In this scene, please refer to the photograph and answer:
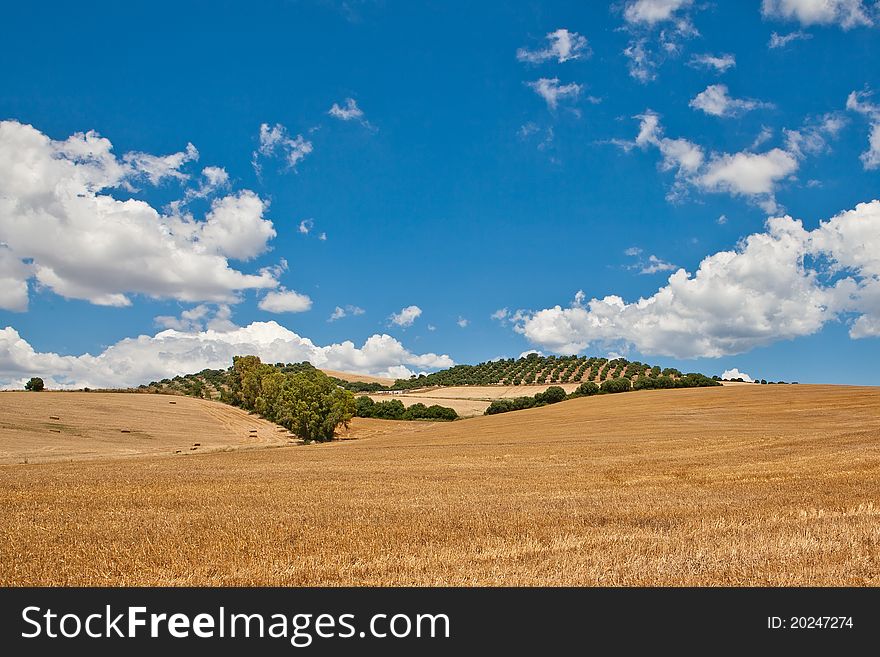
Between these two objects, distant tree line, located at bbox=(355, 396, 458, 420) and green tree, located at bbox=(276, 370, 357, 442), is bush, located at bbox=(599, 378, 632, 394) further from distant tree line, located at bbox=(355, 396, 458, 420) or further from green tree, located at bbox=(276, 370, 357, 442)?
green tree, located at bbox=(276, 370, 357, 442)

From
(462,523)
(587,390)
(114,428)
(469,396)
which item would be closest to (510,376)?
(469,396)

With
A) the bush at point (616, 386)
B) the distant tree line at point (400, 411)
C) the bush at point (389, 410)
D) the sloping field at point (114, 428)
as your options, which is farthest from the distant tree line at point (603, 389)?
the sloping field at point (114, 428)

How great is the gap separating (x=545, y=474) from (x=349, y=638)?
60.3 feet

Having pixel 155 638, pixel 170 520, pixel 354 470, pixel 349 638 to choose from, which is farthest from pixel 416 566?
pixel 354 470

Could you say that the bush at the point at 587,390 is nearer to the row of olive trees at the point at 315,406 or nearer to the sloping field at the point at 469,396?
the sloping field at the point at 469,396

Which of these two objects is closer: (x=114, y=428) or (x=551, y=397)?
(x=114, y=428)

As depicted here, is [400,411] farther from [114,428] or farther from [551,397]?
[114,428]

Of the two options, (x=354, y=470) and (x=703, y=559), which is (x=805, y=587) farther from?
→ (x=354, y=470)

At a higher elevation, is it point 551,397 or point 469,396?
point 469,396

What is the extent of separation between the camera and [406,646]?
6551mm

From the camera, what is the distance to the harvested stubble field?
9.03 metres

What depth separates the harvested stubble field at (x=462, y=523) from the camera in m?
9.03

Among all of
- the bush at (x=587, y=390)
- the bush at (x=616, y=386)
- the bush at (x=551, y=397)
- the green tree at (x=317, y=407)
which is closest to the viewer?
the green tree at (x=317, y=407)

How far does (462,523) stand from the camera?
12.8m
